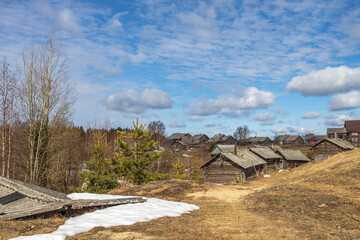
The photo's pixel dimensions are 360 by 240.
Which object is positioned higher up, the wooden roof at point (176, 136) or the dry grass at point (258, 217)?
the wooden roof at point (176, 136)

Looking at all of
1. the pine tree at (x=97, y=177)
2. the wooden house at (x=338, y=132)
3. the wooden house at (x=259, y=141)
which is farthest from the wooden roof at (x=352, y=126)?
the pine tree at (x=97, y=177)

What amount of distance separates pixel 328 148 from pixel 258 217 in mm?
42124

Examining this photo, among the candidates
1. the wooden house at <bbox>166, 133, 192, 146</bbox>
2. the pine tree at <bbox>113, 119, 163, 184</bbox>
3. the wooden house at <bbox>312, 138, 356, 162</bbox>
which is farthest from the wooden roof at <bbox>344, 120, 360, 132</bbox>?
the pine tree at <bbox>113, 119, 163, 184</bbox>

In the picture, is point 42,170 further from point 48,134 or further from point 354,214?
point 354,214

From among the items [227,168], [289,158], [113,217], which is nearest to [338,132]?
[289,158]

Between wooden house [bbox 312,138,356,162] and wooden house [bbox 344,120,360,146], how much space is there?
38.2 m

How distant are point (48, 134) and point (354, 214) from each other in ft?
63.1

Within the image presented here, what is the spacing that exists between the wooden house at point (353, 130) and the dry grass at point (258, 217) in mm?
71989

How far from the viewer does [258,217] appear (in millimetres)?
10398

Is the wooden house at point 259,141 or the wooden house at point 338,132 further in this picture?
the wooden house at point 259,141

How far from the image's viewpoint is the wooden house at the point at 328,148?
4441 centimetres

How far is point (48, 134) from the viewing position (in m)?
19.4

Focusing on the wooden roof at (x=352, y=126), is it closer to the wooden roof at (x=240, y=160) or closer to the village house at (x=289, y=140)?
the village house at (x=289, y=140)

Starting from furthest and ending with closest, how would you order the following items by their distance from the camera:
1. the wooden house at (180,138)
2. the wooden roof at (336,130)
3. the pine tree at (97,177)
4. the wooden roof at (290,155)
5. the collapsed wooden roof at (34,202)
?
1. the wooden house at (180,138)
2. the wooden roof at (336,130)
3. the wooden roof at (290,155)
4. the pine tree at (97,177)
5. the collapsed wooden roof at (34,202)
